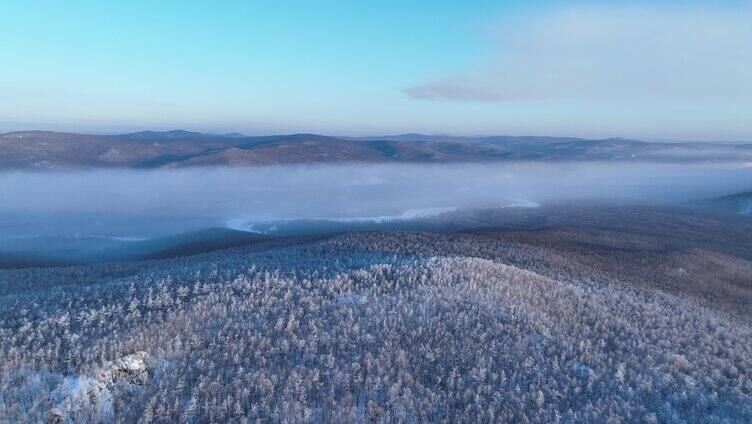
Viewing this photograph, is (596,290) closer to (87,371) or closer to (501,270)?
(501,270)

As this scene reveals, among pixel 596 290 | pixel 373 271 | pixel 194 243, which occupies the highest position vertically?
pixel 373 271

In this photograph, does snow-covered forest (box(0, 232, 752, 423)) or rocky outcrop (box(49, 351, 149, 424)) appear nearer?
rocky outcrop (box(49, 351, 149, 424))

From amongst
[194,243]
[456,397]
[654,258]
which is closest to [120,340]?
[456,397]

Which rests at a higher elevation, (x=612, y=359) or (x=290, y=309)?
(x=290, y=309)

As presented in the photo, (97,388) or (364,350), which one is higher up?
(97,388)

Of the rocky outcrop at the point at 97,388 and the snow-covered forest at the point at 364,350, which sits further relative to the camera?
the snow-covered forest at the point at 364,350

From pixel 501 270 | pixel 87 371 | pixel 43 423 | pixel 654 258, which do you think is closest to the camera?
pixel 43 423

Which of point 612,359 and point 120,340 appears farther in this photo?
point 612,359

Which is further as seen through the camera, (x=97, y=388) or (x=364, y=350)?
(x=364, y=350)
